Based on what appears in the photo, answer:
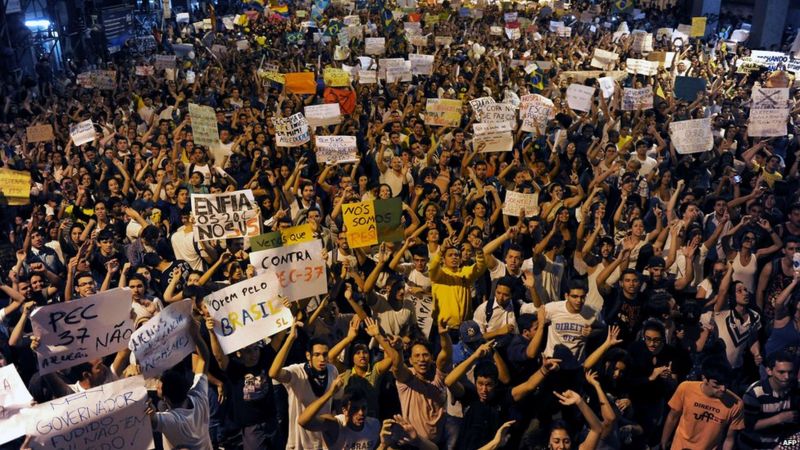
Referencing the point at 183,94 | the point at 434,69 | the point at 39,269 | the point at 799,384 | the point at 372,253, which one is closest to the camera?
the point at 799,384

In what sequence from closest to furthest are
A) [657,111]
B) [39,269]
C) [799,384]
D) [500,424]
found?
[500,424] < [799,384] < [39,269] < [657,111]

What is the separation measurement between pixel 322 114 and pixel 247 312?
25.8ft

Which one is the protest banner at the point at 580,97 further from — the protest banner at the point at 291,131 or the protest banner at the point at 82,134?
the protest banner at the point at 82,134

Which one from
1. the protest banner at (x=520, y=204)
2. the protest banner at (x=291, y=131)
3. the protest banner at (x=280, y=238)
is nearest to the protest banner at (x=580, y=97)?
the protest banner at (x=291, y=131)

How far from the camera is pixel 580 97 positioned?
537 inches

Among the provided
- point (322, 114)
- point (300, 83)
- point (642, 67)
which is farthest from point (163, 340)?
point (642, 67)

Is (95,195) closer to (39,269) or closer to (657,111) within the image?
(39,269)

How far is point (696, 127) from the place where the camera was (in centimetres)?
1139

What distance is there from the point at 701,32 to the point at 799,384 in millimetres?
18825

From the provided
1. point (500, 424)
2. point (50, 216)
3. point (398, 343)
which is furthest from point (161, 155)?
point (500, 424)

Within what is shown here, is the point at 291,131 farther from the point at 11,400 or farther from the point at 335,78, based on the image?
the point at 11,400

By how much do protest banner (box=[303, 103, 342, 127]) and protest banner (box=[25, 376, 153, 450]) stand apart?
28.4ft

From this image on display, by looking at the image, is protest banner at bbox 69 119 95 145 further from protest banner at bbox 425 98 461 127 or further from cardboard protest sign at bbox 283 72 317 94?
protest banner at bbox 425 98 461 127

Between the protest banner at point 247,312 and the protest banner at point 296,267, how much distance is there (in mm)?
595
